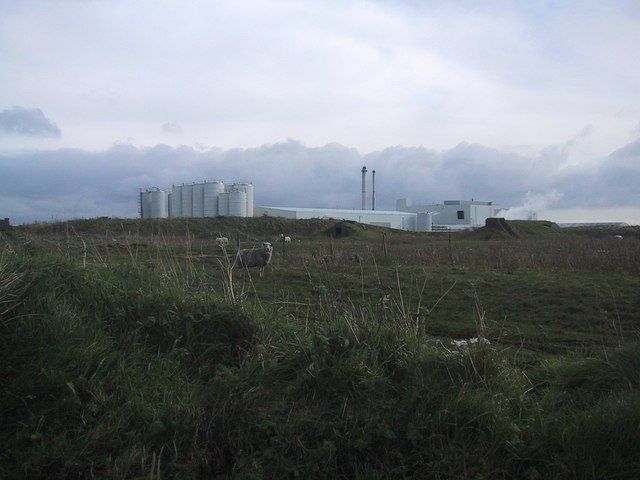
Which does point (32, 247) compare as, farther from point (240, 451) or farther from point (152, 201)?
point (152, 201)

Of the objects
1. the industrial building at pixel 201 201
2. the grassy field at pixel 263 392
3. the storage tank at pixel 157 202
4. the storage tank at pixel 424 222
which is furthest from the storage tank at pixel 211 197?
the grassy field at pixel 263 392

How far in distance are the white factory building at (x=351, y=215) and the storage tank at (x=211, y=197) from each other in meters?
5.76

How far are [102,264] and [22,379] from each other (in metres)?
2.65

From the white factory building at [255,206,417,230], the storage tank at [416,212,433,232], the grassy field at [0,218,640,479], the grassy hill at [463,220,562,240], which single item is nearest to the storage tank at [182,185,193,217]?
the white factory building at [255,206,417,230]

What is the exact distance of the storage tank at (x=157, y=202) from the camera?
6191 cm

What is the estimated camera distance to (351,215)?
221 ft

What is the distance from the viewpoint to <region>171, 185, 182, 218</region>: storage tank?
61.8 m

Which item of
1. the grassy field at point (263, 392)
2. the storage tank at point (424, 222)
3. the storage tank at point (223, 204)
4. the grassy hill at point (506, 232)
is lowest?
the grassy field at point (263, 392)

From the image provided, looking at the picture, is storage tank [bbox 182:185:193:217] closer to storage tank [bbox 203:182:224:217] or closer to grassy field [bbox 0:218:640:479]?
storage tank [bbox 203:182:224:217]

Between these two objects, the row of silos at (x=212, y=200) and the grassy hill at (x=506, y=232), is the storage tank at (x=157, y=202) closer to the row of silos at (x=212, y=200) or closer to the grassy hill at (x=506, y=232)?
the row of silos at (x=212, y=200)

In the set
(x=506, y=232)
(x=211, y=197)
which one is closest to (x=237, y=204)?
(x=211, y=197)

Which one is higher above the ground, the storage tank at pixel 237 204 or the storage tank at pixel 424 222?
A: the storage tank at pixel 237 204

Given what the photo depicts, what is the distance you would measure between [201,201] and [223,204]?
2.93 meters

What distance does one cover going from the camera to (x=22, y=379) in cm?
498
